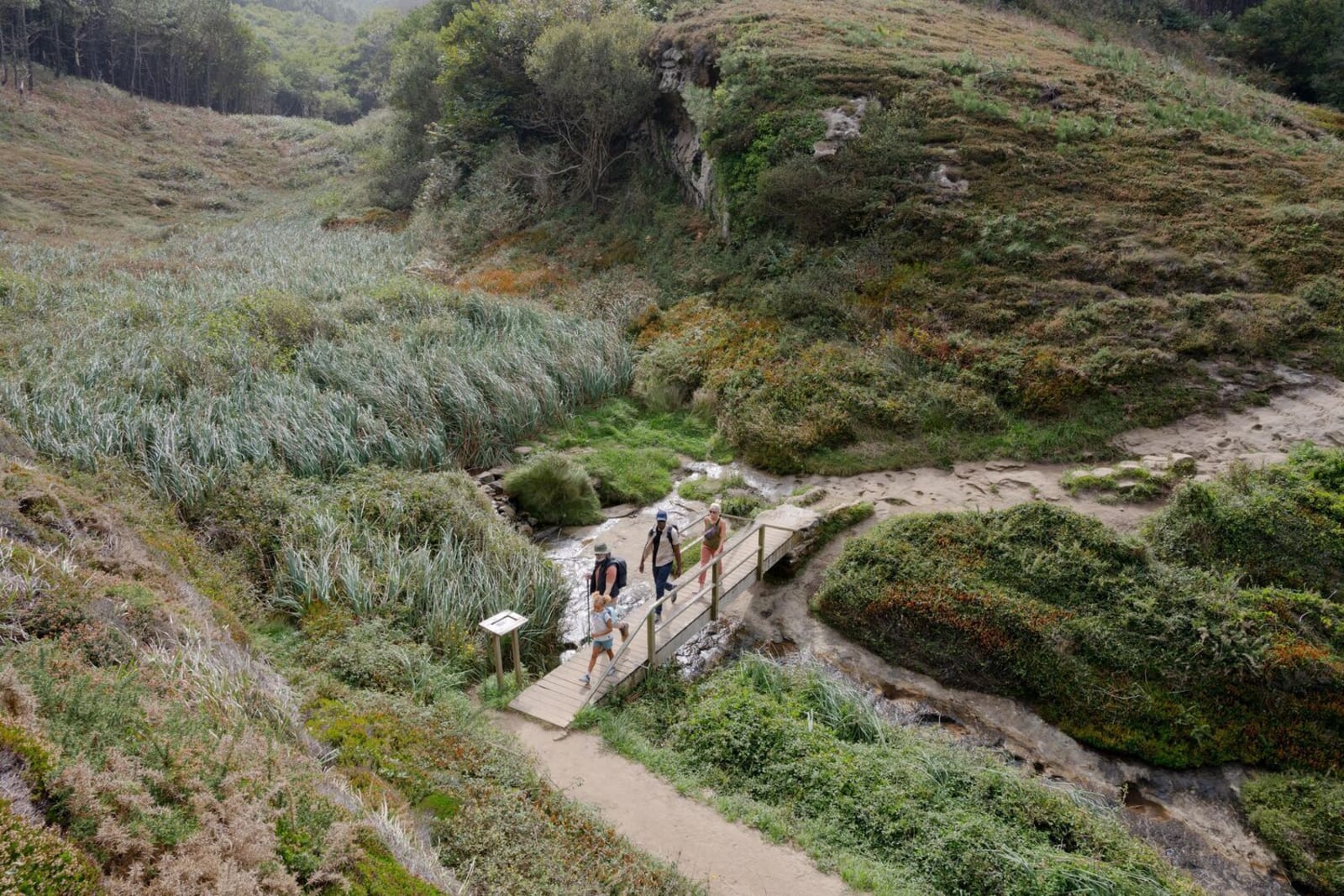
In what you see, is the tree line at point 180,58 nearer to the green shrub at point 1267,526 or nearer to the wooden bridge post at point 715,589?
the wooden bridge post at point 715,589

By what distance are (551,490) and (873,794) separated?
7.83 metres

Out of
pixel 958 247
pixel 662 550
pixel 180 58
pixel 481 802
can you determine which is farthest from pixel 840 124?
pixel 180 58

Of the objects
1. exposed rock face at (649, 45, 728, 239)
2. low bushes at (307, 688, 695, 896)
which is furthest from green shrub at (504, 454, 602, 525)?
exposed rock face at (649, 45, 728, 239)

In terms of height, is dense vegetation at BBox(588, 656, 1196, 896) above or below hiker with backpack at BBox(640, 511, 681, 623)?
below

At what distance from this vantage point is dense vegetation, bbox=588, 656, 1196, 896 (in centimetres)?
607

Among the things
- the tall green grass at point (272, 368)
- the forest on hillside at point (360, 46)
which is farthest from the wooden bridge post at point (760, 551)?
the forest on hillside at point (360, 46)

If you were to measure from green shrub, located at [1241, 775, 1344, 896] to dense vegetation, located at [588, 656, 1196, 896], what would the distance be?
5.50ft

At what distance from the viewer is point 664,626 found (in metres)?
9.49

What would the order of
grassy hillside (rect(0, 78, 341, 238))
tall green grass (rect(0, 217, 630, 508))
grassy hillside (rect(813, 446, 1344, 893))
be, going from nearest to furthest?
grassy hillside (rect(813, 446, 1344, 893)), tall green grass (rect(0, 217, 630, 508)), grassy hillside (rect(0, 78, 341, 238))

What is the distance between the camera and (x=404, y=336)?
16.0 metres

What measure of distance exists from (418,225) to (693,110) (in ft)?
40.4

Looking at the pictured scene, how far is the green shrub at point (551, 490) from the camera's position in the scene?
13031 mm

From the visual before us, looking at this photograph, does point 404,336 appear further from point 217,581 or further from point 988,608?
point 988,608

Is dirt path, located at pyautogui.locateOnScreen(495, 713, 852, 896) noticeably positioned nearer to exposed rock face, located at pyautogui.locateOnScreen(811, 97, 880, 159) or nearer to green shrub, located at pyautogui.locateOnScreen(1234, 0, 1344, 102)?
exposed rock face, located at pyautogui.locateOnScreen(811, 97, 880, 159)
